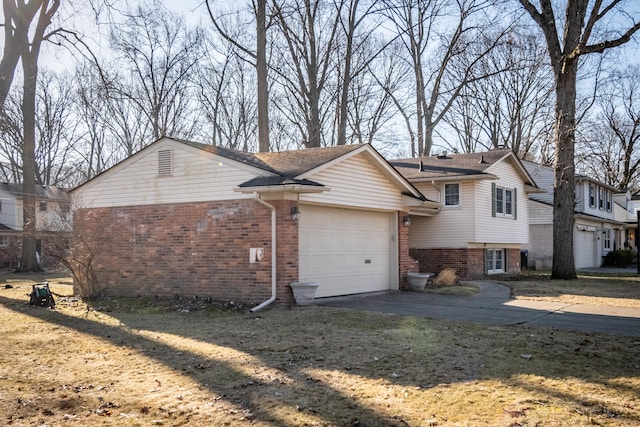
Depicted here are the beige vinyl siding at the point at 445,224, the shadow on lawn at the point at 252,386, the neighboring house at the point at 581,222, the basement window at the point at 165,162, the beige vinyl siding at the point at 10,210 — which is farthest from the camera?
the beige vinyl siding at the point at 10,210

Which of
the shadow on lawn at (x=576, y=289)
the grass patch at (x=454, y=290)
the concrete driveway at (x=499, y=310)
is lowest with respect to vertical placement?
the concrete driveway at (x=499, y=310)

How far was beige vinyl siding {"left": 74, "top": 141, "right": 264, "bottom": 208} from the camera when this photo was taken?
1384cm

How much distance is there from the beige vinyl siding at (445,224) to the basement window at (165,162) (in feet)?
39.1

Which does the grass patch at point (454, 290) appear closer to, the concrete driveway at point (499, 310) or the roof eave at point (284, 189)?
the concrete driveway at point (499, 310)

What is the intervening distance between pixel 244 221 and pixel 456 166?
1266 centimetres

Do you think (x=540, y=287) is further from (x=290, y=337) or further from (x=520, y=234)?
(x=290, y=337)

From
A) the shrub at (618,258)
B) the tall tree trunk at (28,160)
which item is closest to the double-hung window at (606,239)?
the shrub at (618,258)

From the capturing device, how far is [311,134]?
1141 inches

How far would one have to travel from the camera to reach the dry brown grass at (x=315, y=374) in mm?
5570

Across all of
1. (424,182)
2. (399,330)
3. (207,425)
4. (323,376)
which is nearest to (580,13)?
(424,182)

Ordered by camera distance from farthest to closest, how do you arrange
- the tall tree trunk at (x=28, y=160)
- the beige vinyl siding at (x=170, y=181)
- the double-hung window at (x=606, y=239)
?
the double-hung window at (x=606, y=239), the tall tree trunk at (x=28, y=160), the beige vinyl siding at (x=170, y=181)

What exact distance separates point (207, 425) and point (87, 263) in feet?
36.5

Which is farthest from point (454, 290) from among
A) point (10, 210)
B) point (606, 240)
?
point (10, 210)

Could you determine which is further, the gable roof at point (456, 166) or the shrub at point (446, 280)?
the gable roof at point (456, 166)
